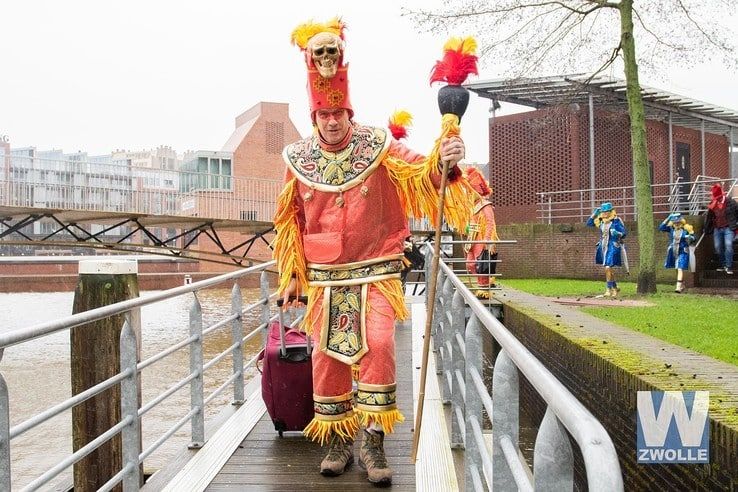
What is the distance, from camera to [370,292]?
3.46 meters

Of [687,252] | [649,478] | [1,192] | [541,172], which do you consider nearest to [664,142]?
[541,172]

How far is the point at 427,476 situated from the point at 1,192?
50.2 ft

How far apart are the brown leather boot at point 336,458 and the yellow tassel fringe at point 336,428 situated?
3 cm

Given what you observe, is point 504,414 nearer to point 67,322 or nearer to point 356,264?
point 67,322

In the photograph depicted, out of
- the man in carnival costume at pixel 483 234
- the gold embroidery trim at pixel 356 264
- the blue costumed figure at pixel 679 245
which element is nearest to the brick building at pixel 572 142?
the blue costumed figure at pixel 679 245

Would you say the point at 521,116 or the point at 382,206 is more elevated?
the point at 521,116

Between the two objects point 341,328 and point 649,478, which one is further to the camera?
point 649,478

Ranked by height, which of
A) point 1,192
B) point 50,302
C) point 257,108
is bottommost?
point 50,302

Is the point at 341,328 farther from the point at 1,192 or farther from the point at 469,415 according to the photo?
the point at 1,192

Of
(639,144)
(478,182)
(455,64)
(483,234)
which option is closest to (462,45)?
(455,64)

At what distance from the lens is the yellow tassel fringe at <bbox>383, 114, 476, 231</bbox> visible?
133 inches

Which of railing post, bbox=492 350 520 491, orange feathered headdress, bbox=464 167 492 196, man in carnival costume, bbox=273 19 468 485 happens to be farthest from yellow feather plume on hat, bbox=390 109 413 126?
orange feathered headdress, bbox=464 167 492 196

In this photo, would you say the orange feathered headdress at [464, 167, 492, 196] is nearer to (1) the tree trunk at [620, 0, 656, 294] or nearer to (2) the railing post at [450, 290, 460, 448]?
(1) the tree trunk at [620, 0, 656, 294]

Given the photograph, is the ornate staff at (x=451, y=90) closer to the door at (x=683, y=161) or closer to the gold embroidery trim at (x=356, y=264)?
the gold embroidery trim at (x=356, y=264)
